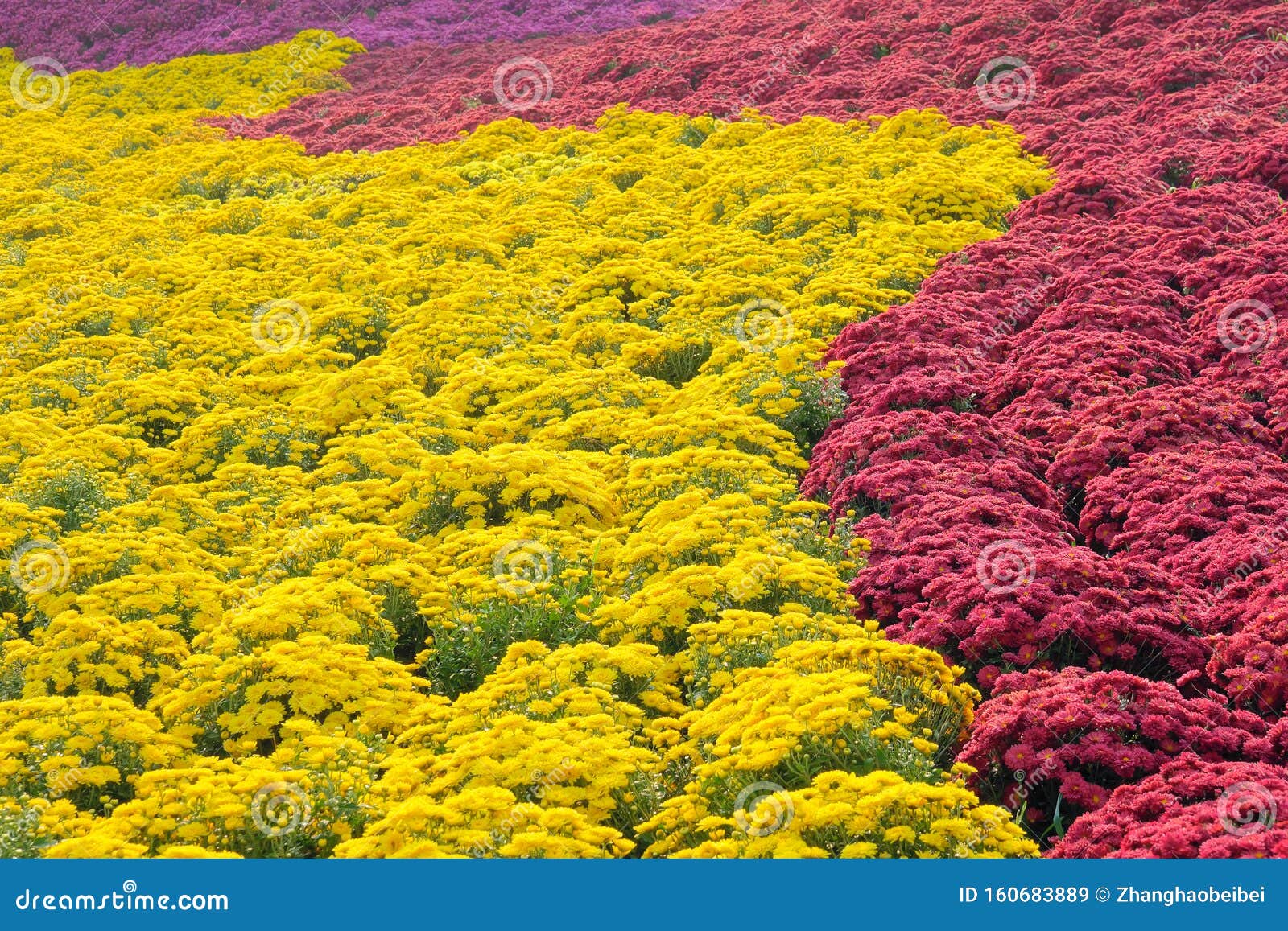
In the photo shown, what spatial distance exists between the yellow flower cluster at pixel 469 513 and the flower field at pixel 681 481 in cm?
5

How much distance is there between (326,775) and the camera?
7359 mm

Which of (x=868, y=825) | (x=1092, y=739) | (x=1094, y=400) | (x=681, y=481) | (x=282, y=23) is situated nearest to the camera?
(x=868, y=825)

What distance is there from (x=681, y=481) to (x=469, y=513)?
1925 millimetres

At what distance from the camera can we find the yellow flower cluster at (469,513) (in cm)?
Answer: 714

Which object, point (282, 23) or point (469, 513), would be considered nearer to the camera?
point (469, 513)

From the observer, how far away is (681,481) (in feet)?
36.0

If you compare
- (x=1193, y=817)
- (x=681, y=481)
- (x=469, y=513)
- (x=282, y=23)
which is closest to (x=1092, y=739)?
(x=1193, y=817)

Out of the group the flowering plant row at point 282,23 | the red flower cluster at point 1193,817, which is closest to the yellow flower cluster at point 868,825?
the red flower cluster at point 1193,817

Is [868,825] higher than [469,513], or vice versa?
[469,513]

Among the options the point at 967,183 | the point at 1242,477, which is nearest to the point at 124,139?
the point at 967,183

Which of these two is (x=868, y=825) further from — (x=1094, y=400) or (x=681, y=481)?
(x=1094, y=400)

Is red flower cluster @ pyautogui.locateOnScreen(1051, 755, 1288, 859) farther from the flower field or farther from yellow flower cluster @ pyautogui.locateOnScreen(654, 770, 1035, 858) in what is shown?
yellow flower cluster @ pyautogui.locateOnScreen(654, 770, 1035, 858)

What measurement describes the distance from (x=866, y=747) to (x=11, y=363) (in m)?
12.4

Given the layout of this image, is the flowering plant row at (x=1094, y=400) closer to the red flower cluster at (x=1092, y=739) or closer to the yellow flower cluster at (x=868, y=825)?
the red flower cluster at (x=1092, y=739)
